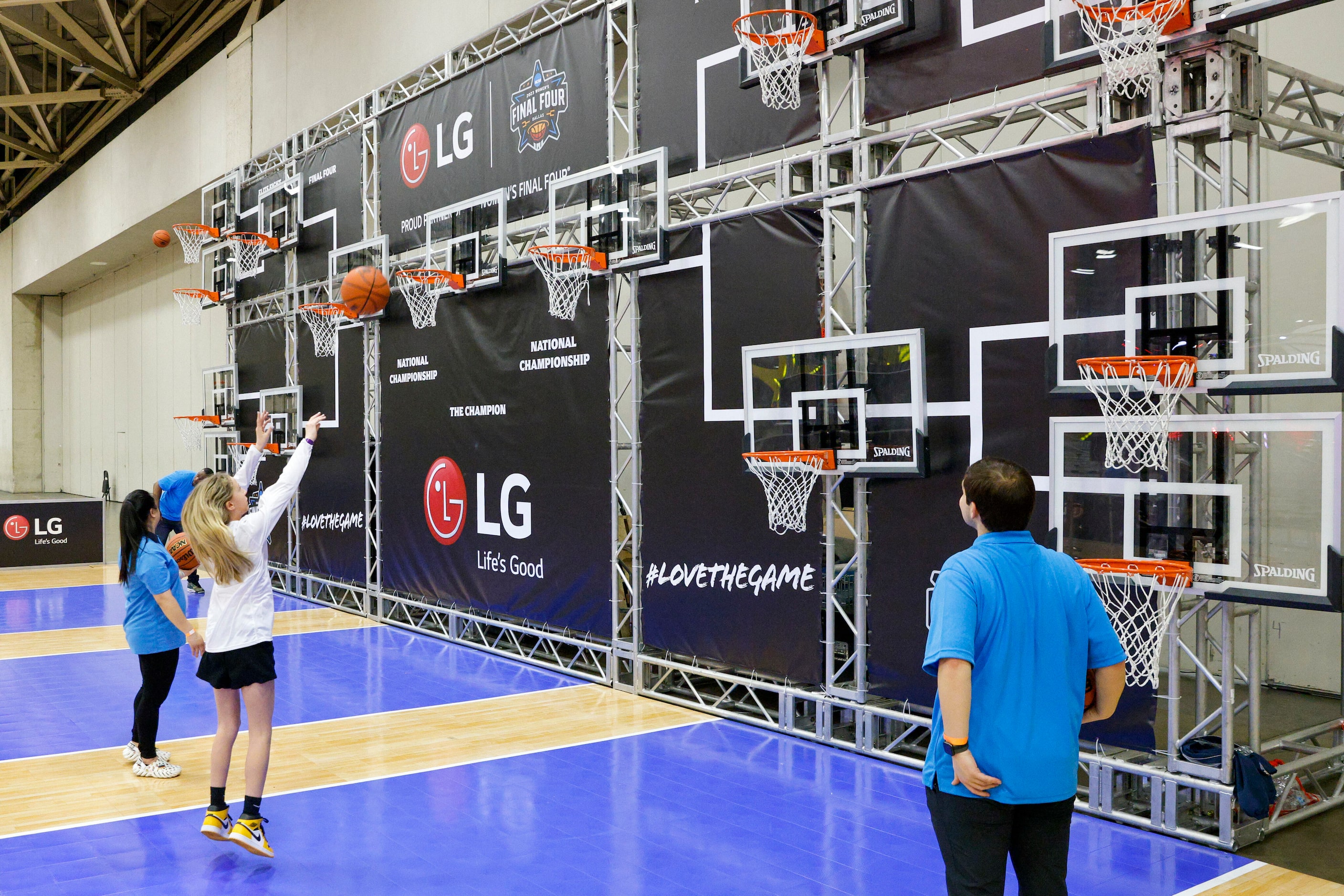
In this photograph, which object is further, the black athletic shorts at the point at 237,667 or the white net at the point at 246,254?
the white net at the point at 246,254

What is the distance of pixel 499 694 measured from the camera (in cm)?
941

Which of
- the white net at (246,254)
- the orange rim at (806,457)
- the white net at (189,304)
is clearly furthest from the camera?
the white net at (189,304)

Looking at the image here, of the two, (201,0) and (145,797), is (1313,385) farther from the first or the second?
(201,0)

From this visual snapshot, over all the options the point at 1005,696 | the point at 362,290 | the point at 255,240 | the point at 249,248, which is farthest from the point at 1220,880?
the point at 249,248

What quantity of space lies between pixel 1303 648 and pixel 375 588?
1013 centimetres

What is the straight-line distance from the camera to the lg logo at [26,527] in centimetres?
1700

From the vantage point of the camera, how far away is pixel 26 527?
17188mm

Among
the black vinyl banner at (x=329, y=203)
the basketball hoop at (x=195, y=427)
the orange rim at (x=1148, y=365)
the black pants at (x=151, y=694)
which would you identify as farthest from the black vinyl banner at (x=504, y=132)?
the basketball hoop at (x=195, y=427)

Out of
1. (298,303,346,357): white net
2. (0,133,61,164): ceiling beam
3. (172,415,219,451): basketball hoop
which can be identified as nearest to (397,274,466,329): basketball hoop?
(298,303,346,357): white net

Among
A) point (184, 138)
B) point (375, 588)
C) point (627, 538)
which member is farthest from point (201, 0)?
point (627, 538)

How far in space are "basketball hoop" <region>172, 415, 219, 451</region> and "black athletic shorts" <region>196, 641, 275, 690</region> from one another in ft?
43.5

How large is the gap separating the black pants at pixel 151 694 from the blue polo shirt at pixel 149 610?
9 centimetres

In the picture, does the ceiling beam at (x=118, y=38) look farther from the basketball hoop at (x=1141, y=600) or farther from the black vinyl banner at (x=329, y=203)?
the basketball hoop at (x=1141, y=600)

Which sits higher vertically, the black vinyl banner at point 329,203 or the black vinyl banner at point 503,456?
the black vinyl banner at point 329,203
